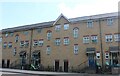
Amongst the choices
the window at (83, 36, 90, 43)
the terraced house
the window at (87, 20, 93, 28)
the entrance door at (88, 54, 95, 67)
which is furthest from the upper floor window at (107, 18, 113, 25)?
the entrance door at (88, 54, 95, 67)

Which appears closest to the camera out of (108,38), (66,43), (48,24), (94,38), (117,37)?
(117,37)

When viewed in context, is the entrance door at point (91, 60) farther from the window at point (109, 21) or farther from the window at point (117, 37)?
the window at point (109, 21)

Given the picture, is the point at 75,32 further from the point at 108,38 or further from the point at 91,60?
the point at 108,38

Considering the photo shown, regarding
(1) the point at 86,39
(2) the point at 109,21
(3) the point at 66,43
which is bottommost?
(3) the point at 66,43

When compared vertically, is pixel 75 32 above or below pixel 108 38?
above

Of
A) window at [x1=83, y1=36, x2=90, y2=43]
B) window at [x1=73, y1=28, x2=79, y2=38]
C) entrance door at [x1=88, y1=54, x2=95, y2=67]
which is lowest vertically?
entrance door at [x1=88, y1=54, x2=95, y2=67]

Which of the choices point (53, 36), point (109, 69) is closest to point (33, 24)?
point (53, 36)

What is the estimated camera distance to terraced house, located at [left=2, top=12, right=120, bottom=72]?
33.8 m

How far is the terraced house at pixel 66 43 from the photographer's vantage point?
111ft

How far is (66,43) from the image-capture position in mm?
38312

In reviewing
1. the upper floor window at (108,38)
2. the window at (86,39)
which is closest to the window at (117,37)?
the upper floor window at (108,38)

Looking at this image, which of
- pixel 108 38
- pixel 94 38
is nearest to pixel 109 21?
pixel 108 38

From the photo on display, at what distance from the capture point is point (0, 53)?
49688mm

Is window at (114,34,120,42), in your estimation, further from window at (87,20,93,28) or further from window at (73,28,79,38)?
window at (73,28,79,38)
